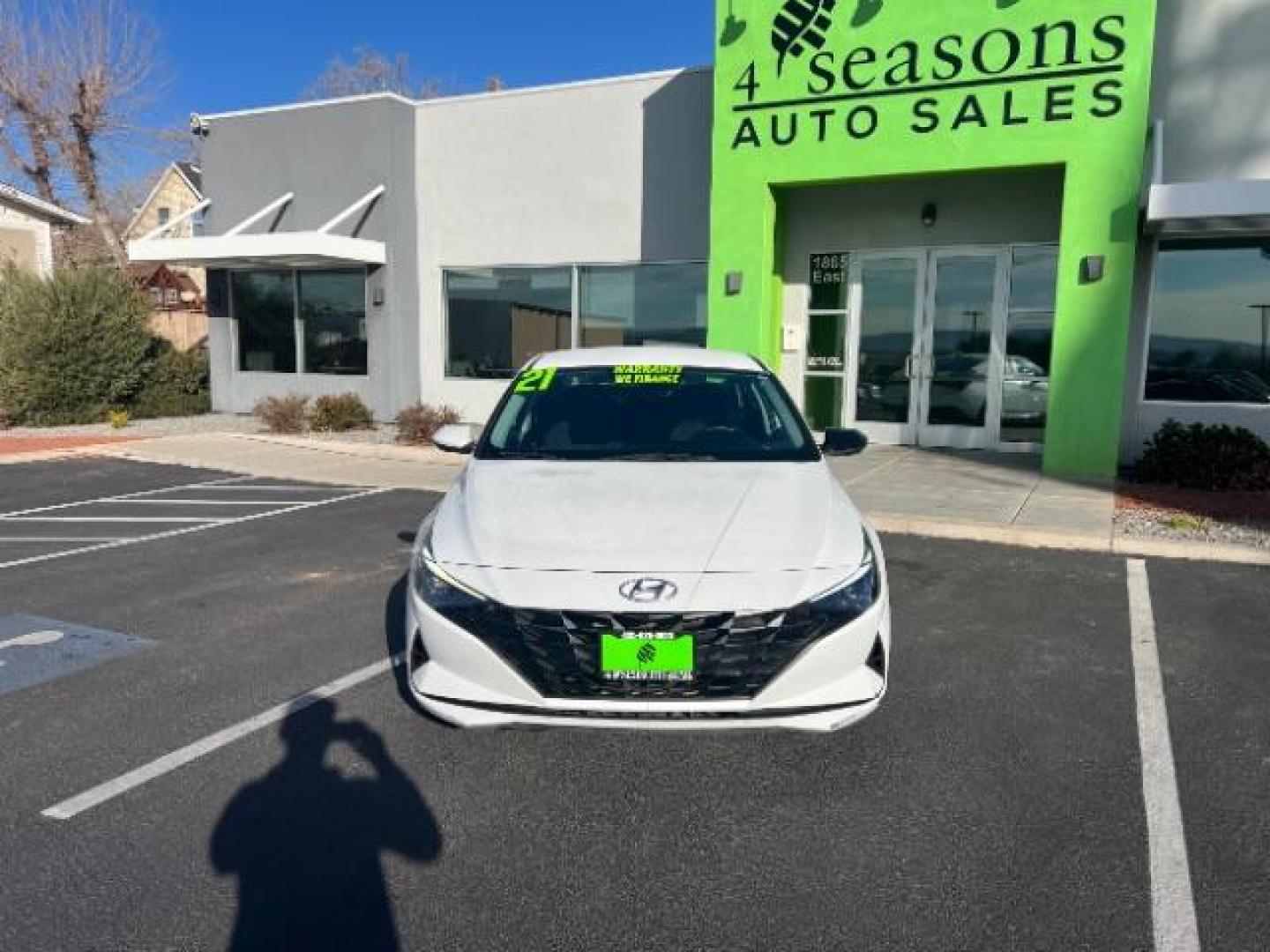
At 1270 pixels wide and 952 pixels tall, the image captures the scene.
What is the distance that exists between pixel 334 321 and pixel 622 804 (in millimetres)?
13870

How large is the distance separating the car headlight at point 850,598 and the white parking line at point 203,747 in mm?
2333

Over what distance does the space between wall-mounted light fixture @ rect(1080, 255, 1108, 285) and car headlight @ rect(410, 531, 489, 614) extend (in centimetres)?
842

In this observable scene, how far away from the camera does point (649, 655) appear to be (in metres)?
2.96

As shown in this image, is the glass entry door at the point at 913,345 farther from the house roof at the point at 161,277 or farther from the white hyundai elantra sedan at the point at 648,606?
the house roof at the point at 161,277

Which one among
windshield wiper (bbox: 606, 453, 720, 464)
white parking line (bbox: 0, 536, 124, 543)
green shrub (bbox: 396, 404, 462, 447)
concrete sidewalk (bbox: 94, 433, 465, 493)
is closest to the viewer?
windshield wiper (bbox: 606, 453, 720, 464)

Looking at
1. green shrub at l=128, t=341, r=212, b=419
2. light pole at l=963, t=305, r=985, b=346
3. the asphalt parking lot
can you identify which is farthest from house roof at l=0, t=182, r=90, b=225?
light pole at l=963, t=305, r=985, b=346

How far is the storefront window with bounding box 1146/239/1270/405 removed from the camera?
10.1 m

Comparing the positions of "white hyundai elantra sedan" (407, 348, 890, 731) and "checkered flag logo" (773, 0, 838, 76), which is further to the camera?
"checkered flag logo" (773, 0, 838, 76)

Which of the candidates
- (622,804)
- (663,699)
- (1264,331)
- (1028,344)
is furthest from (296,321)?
(663,699)

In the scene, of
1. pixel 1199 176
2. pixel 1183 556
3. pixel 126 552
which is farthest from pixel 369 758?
pixel 1199 176

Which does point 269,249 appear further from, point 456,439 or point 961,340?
point 456,439

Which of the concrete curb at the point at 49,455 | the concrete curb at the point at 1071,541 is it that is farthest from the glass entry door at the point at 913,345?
the concrete curb at the point at 49,455

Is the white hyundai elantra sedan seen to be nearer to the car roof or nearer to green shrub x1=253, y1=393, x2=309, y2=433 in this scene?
the car roof

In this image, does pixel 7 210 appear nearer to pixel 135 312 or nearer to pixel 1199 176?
pixel 135 312
